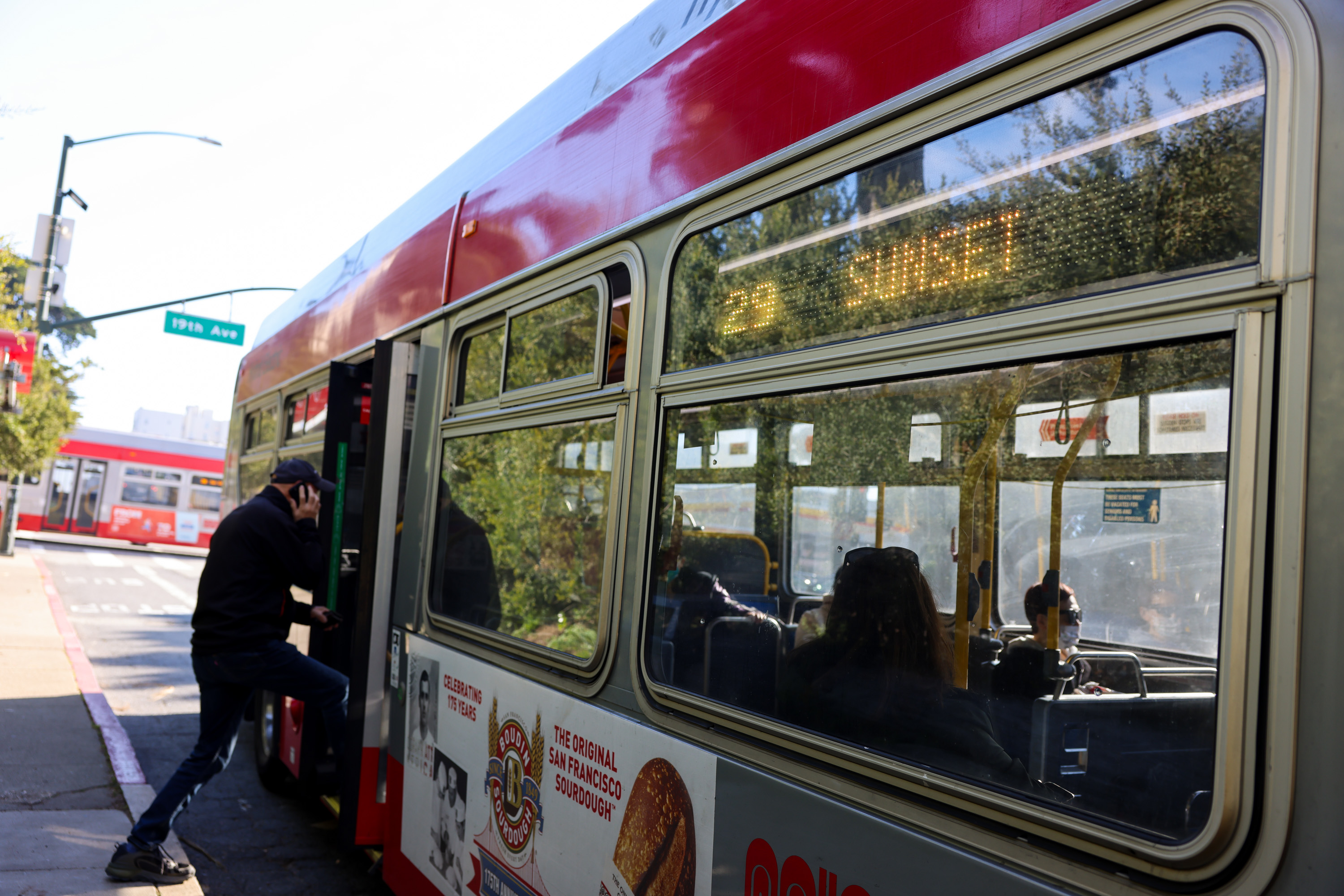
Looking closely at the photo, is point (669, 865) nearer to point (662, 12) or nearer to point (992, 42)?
point (992, 42)

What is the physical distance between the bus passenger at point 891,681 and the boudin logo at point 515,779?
1.03 meters

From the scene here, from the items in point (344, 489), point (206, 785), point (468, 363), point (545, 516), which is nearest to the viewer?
point (545, 516)

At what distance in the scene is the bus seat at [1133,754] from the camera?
53.2 inches

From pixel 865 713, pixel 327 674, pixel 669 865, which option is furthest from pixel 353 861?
pixel 865 713

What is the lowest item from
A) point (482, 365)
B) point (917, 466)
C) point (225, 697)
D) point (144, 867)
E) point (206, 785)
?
point (206, 785)

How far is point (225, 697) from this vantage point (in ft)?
13.7

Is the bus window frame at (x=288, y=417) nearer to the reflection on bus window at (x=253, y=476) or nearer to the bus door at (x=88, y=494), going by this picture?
the reflection on bus window at (x=253, y=476)

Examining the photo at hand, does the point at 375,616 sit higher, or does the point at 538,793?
the point at 375,616

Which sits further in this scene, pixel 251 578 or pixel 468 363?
pixel 251 578

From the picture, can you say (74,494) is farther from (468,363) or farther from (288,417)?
(468,363)

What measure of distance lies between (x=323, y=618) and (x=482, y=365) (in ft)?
5.13

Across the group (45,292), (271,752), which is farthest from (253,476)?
(45,292)

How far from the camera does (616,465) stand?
2510 millimetres

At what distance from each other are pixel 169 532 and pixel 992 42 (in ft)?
92.0
